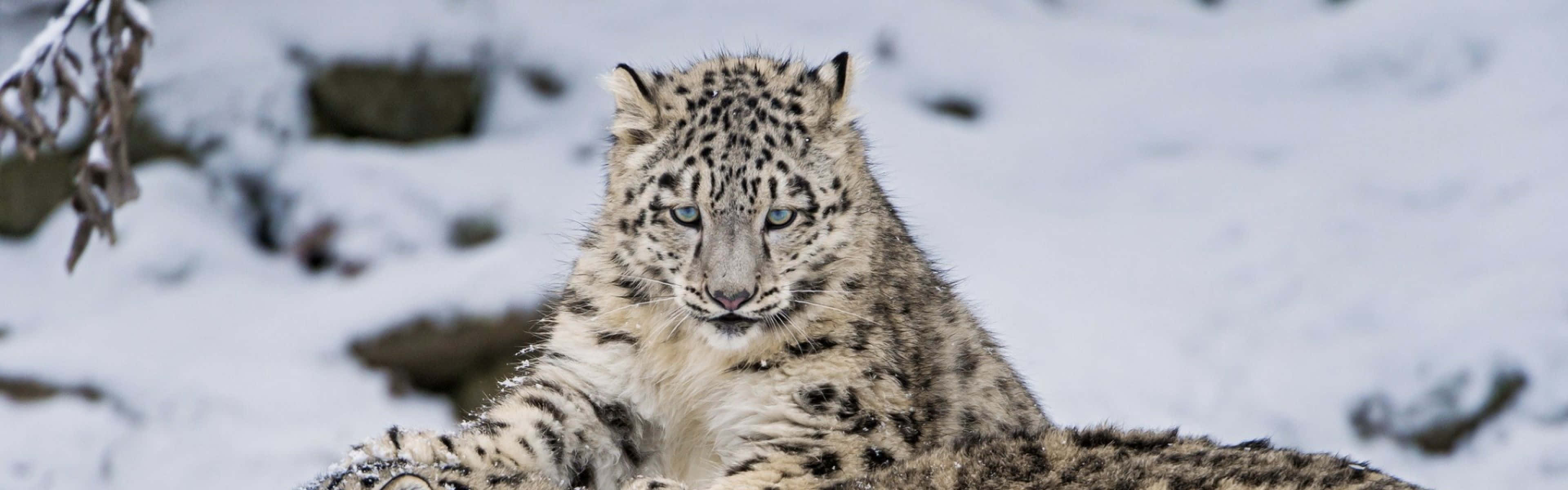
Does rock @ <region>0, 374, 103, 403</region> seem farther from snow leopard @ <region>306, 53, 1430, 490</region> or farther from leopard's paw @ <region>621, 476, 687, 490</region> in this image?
leopard's paw @ <region>621, 476, 687, 490</region>

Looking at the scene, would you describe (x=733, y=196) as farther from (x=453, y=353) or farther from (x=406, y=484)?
(x=453, y=353)

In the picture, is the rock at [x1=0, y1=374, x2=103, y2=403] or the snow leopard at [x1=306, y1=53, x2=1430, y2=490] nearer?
the snow leopard at [x1=306, y1=53, x2=1430, y2=490]

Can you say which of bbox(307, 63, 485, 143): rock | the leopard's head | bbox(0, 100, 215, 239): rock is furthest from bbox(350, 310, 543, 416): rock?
the leopard's head

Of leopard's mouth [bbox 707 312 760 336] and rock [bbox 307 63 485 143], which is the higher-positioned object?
rock [bbox 307 63 485 143]

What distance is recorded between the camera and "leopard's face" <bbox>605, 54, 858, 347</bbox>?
5.52m

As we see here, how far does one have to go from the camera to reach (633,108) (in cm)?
595

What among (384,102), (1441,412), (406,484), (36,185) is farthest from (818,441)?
(36,185)

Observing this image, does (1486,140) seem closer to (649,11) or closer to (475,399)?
(649,11)

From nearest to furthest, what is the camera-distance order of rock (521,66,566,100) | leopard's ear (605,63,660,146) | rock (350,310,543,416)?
leopard's ear (605,63,660,146), rock (350,310,543,416), rock (521,66,566,100)

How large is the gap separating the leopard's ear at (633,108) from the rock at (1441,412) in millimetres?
7045

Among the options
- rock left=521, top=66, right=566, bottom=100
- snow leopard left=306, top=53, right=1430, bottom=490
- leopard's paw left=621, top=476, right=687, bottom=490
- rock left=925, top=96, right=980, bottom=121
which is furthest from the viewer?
rock left=925, top=96, right=980, bottom=121

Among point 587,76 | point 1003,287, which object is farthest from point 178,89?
point 1003,287

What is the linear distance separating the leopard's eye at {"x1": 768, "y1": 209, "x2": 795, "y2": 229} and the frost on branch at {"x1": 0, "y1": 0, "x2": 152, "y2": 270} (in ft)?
8.13

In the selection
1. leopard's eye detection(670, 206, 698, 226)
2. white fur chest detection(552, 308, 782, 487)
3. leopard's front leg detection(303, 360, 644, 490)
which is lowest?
leopard's front leg detection(303, 360, 644, 490)
